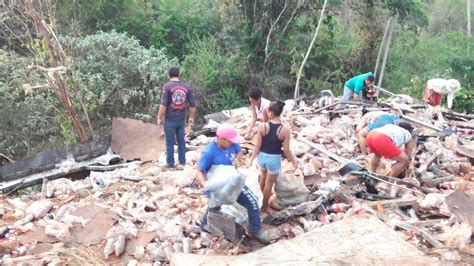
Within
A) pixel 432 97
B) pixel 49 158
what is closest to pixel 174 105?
pixel 49 158

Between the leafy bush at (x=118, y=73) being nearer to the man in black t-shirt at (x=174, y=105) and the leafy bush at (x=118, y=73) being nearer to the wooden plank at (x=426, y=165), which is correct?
the man in black t-shirt at (x=174, y=105)

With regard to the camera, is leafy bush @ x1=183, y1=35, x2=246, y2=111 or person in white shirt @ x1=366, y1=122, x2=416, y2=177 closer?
person in white shirt @ x1=366, y1=122, x2=416, y2=177

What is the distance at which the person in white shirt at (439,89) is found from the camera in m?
9.59

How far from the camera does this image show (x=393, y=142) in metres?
6.02

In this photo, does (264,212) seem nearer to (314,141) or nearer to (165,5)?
(314,141)

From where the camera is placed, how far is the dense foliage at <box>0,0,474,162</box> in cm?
1241

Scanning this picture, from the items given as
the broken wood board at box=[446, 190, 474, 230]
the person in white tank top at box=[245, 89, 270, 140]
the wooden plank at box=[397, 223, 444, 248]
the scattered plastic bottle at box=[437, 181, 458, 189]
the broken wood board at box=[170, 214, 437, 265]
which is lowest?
the scattered plastic bottle at box=[437, 181, 458, 189]

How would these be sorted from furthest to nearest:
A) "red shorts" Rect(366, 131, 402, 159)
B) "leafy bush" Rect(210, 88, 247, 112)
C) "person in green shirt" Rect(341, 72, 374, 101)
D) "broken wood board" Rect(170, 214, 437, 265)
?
"leafy bush" Rect(210, 88, 247, 112)
"person in green shirt" Rect(341, 72, 374, 101)
"red shorts" Rect(366, 131, 402, 159)
"broken wood board" Rect(170, 214, 437, 265)

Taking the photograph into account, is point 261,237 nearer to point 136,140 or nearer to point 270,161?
point 270,161

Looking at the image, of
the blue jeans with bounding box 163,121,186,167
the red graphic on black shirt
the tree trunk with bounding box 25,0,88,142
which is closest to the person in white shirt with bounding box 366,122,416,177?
the red graphic on black shirt

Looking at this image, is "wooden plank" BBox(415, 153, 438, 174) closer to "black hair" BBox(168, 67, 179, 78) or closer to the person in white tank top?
the person in white tank top

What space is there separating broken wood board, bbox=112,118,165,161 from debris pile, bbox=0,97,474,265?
716 mm

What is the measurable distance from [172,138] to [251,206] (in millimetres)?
2763

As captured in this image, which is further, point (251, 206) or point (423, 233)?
point (423, 233)
